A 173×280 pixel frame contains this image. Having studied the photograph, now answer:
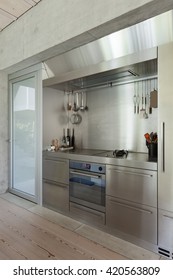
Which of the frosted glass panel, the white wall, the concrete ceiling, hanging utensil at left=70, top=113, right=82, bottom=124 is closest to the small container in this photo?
hanging utensil at left=70, top=113, right=82, bottom=124

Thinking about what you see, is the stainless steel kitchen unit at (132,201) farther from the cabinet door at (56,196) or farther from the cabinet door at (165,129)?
the cabinet door at (56,196)

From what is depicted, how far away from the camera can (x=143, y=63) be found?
176cm

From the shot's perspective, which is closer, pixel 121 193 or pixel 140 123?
pixel 121 193

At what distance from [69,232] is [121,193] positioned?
75 cm

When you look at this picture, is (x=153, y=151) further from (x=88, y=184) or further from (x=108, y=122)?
(x=108, y=122)

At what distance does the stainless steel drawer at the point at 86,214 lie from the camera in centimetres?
200

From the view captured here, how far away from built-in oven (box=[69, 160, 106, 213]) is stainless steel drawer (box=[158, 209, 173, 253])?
62cm

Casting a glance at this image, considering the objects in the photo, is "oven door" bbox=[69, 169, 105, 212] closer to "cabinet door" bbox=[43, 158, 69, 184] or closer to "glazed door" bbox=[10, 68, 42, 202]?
"cabinet door" bbox=[43, 158, 69, 184]

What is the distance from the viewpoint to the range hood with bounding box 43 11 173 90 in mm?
1660

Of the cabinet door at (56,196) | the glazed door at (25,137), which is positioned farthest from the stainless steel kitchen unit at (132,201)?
the glazed door at (25,137)

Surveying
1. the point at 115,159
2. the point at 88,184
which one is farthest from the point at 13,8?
the point at 88,184

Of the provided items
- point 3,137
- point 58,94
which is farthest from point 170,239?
point 3,137
